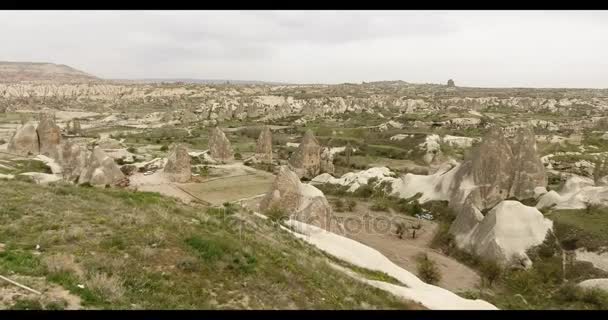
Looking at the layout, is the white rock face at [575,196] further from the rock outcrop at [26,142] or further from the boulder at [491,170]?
the rock outcrop at [26,142]

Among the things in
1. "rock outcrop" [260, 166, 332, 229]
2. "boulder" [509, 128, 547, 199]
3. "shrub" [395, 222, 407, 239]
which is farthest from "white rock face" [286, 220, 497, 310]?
"boulder" [509, 128, 547, 199]

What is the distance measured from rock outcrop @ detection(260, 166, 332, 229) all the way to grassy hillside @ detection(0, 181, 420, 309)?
1143 centimetres

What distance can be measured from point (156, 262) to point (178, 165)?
32.2m

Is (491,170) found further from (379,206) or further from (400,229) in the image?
(400,229)

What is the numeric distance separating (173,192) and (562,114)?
101 metres

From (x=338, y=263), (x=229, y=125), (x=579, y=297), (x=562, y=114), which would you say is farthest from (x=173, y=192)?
(x=562, y=114)

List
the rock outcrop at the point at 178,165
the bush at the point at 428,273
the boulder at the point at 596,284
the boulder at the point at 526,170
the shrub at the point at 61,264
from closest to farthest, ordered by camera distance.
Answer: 1. the shrub at the point at 61,264
2. the boulder at the point at 596,284
3. the bush at the point at 428,273
4. the boulder at the point at 526,170
5. the rock outcrop at the point at 178,165

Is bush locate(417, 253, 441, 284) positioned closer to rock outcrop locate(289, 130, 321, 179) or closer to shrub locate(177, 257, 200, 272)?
shrub locate(177, 257, 200, 272)

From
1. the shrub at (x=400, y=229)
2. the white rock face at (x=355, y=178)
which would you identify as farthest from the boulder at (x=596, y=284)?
the white rock face at (x=355, y=178)

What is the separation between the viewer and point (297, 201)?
88.3 ft

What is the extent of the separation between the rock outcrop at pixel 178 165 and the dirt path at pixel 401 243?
1476 centimetres

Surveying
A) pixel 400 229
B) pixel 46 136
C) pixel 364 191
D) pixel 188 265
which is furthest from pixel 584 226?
pixel 46 136

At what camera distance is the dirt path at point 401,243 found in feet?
73.2

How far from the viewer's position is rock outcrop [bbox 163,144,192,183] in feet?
132
